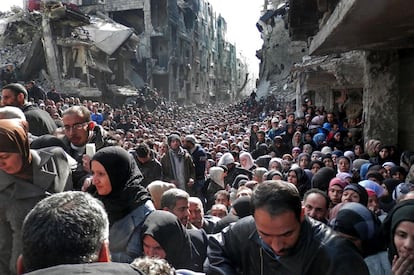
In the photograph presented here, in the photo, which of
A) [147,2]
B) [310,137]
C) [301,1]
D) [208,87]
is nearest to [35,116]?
[301,1]

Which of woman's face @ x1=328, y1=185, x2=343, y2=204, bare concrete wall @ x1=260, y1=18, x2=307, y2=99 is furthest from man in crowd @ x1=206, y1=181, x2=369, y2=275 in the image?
bare concrete wall @ x1=260, y1=18, x2=307, y2=99

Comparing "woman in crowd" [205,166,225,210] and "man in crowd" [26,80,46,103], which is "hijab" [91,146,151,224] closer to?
"woman in crowd" [205,166,225,210]

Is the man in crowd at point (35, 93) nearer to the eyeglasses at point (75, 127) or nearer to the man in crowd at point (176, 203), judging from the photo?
the eyeglasses at point (75, 127)

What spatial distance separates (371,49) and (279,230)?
6.51 metres

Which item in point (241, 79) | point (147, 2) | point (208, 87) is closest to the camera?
point (147, 2)

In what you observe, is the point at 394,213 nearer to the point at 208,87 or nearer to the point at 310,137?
the point at 310,137

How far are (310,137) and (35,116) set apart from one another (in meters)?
6.45

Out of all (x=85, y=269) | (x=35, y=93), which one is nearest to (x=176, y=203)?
(x=85, y=269)

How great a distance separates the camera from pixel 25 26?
25.4 meters

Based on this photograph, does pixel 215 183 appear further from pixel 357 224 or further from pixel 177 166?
pixel 357 224

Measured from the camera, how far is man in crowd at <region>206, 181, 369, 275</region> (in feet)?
6.89

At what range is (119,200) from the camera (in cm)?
258

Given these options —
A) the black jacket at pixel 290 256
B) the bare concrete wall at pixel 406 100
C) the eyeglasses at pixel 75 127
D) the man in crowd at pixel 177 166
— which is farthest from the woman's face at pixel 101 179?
the bare concrete wall at pixel 406 100

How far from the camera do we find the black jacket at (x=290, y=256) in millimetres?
2088
